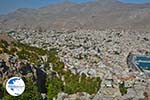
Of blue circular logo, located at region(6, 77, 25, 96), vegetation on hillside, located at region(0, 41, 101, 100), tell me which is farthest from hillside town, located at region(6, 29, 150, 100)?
blue circular logo, located at region(6, 77, 25, 96)

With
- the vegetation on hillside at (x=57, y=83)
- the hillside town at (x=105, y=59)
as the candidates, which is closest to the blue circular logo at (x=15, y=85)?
the hillside town at (x=105, y=59)

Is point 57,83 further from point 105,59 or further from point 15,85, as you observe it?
point 105,59

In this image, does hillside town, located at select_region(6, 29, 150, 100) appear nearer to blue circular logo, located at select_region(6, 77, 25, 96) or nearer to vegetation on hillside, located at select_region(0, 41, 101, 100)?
vegetation on hillside, located at select_region(0, 41, 101, 100)

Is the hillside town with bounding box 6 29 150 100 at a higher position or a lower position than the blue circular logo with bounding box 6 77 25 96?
lower

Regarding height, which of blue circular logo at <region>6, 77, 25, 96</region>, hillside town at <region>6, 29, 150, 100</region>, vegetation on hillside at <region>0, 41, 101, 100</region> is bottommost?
hillside town at <region>6, 29, 150, 100</region>

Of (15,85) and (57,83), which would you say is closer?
(15,85)

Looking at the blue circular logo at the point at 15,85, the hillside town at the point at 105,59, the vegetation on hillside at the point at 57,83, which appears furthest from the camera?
the vegetation on hillside at the point at 57,83

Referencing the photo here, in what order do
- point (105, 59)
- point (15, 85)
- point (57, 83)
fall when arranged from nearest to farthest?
point (15, 85) < point (57, 83) < point (105, 59)

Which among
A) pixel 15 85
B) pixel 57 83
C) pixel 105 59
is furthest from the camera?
Answer: pixel 105 59

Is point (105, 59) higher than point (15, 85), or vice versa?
point (15, 85)

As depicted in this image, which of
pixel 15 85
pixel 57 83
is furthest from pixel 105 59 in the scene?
pixel 15 85

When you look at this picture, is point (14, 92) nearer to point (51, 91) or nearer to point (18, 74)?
point (18, 74)

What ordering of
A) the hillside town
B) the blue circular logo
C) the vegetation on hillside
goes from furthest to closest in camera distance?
the vegetation on hillside → the hillside town → the blue circular logo

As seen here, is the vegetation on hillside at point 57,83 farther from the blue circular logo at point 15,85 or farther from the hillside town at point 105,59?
the blue circular logo at point 15,85
